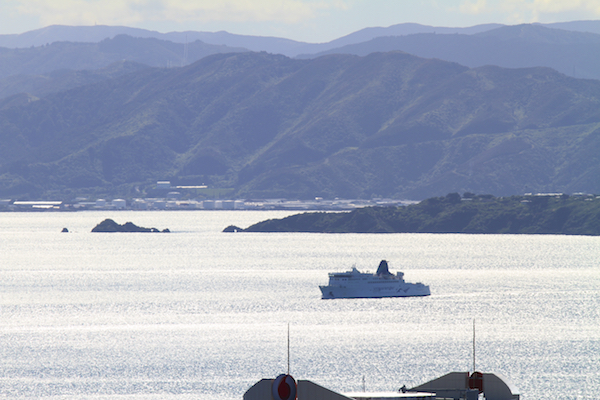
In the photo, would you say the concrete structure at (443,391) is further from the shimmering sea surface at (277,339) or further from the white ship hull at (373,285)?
the white ship hull at (373,285)

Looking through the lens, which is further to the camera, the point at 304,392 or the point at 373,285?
the point at 373,285

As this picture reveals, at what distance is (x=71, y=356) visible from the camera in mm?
101812

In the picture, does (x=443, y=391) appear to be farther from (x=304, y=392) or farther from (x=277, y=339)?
(x=277, y=339)

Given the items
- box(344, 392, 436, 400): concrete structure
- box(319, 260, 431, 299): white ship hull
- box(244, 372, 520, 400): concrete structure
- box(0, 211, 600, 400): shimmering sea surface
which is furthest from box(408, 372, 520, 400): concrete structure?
box(319, 260, 431, 299): white ship hull

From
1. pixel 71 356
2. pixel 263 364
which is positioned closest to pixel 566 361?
pixel 263 364

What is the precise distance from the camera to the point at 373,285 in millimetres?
160750

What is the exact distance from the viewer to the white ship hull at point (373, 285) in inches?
6265

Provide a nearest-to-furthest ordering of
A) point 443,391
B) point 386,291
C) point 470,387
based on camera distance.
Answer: point 470,387, point 443,391, point 386,291

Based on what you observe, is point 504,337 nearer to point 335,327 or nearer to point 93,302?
point 335,327

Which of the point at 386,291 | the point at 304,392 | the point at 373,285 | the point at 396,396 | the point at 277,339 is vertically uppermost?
the point at 304,392

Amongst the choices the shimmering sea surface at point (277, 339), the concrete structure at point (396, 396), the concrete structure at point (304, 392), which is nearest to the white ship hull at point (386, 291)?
the shimmering sea surface at point (277, 339)

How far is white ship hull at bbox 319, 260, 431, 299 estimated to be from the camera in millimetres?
159125

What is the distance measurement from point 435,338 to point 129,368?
122 ft

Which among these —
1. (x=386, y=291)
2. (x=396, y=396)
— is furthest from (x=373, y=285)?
(x=396, y=396)
